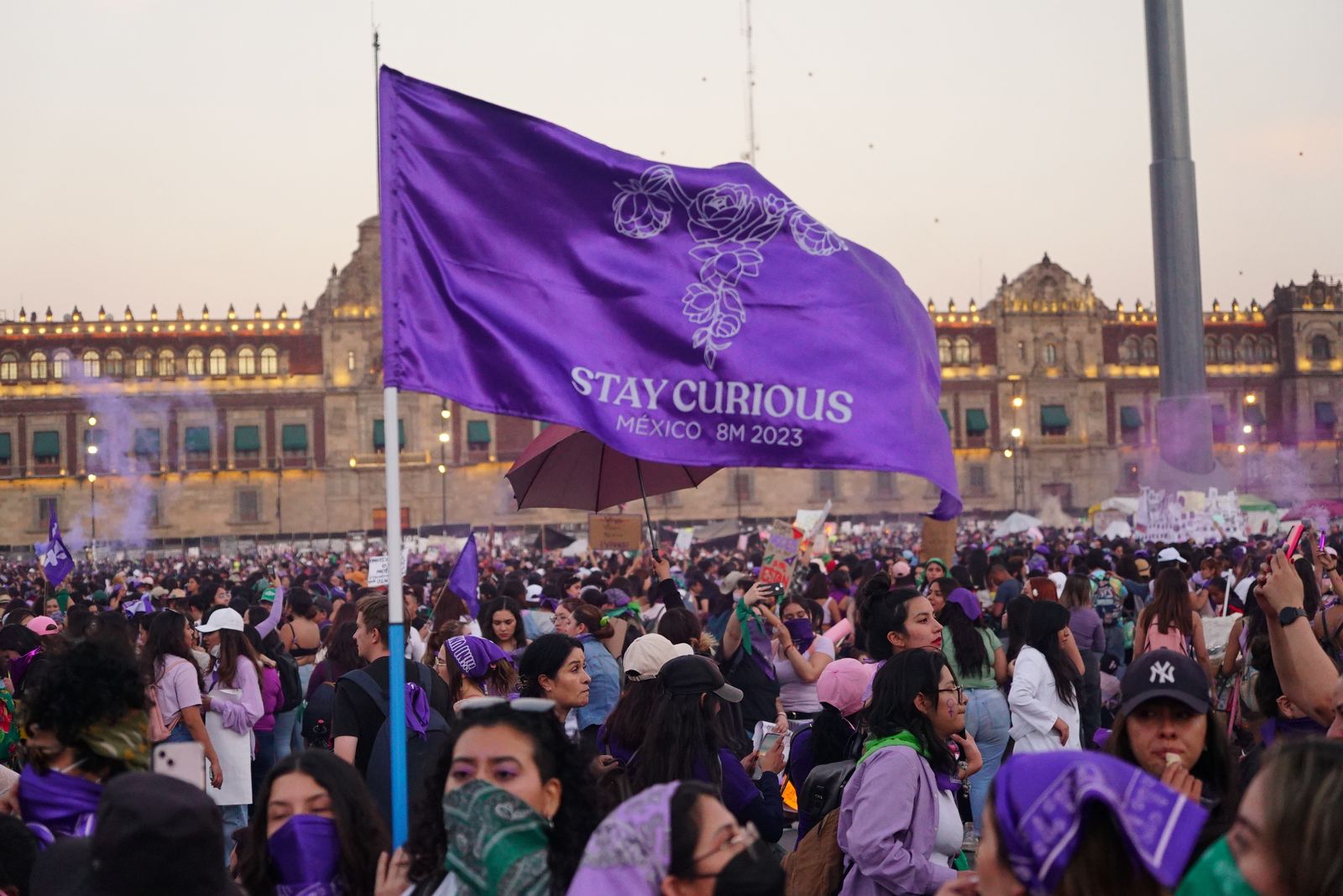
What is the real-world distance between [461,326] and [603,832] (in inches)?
84.0

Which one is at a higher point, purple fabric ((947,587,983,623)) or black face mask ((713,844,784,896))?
purple fabric ((947,587,983,623))

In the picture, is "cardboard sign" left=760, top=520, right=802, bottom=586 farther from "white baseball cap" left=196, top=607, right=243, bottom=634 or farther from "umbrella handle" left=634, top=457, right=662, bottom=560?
"white baseball cap" left=196, top=607, right=243, bottom=634

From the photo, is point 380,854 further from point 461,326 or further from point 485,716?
point 461,326

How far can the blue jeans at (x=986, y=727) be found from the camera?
6.57 m

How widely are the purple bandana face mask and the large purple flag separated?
1.35 meters

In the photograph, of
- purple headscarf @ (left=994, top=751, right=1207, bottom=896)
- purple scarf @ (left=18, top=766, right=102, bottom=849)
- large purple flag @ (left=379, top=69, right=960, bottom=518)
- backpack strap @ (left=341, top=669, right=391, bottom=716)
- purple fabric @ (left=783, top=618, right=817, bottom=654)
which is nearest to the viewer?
purple headscarf @ (left=994, top=751, right=1207, bottom=896)

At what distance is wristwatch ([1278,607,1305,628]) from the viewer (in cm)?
447

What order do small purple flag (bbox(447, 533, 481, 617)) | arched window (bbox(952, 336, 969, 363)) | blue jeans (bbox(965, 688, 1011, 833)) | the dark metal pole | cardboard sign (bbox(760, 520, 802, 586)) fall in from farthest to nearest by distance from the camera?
arched window (bbox(952, 336, 969, 363)) < the dark metal pole < cardboard sign (bbox(760, 520, 802, 586)) < blue jeans (bbox(965, 688, 1011, 833)) < small purple flag (bbox(447, 533, 481, 617))

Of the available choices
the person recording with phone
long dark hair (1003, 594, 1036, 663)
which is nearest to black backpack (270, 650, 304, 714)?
the person recording with phone

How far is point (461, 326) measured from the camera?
4.31 m

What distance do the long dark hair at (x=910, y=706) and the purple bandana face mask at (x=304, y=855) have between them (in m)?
1.85

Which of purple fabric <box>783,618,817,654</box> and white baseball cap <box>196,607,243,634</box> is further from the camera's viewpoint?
purple fabric <box>783,618,817,654</box>

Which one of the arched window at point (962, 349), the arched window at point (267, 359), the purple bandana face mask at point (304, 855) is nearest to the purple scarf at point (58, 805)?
the purple bandana face mask at point (304, 855)

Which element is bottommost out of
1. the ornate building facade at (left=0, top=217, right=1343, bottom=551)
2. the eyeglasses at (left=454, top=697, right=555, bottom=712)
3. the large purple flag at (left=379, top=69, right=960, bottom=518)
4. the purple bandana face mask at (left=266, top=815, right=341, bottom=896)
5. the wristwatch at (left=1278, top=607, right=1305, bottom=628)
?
the purple bandana face mask at (left=266, top=815, right=341, bottom=896)
